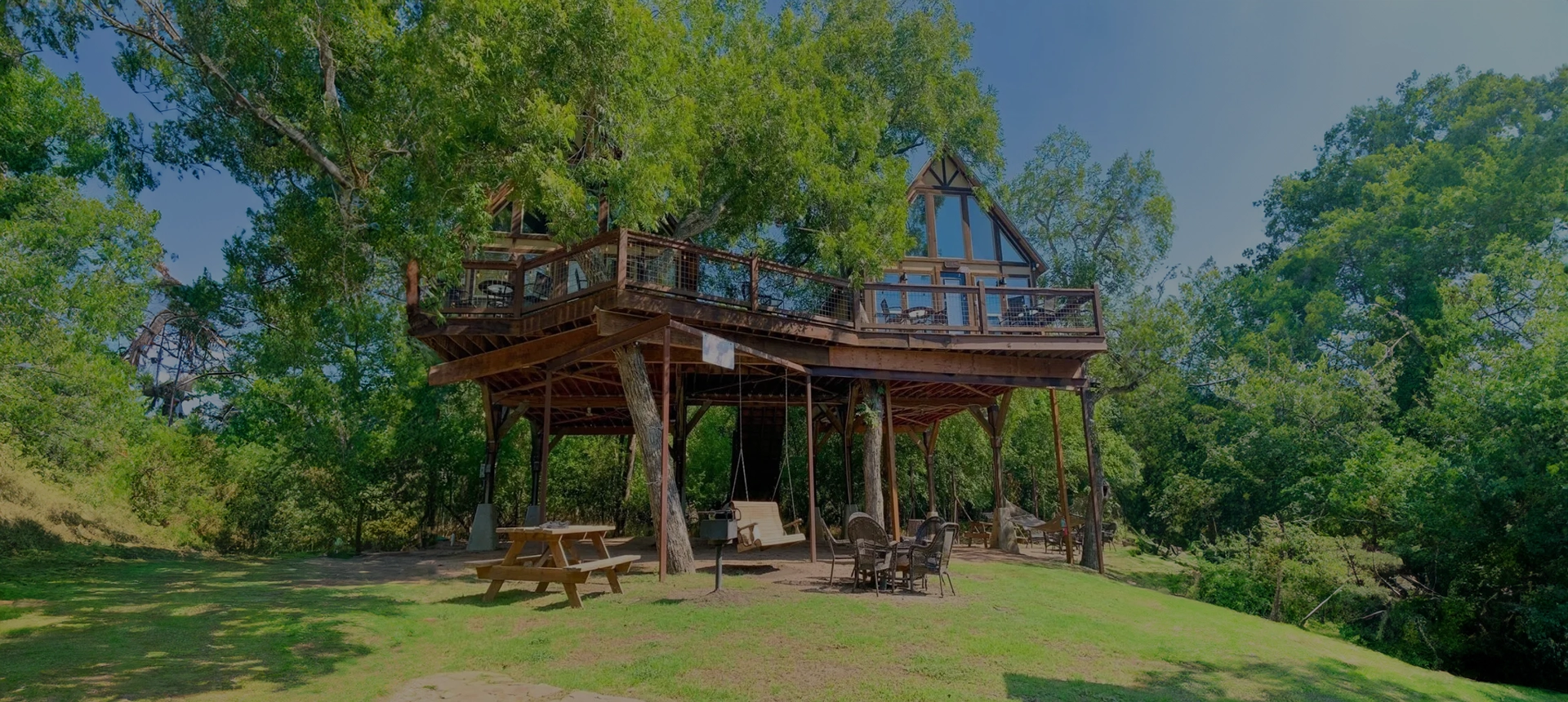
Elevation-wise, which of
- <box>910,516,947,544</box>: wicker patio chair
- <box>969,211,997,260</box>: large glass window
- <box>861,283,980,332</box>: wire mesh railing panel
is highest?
<box>969,211,997,260</box>: large glass window

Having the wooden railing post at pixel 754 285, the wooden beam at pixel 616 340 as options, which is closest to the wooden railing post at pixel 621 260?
the wooden beam at pixel 616 340

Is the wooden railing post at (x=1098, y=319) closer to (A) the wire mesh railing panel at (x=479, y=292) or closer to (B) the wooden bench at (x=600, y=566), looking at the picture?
(B) the wooden bench at (x=600, y=566)

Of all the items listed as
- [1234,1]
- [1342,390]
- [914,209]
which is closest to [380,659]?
[914,209]

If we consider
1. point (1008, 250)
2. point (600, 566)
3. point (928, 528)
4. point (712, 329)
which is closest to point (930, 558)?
point (928, 528)

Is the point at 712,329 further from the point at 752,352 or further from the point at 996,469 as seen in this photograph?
the point at 996,469

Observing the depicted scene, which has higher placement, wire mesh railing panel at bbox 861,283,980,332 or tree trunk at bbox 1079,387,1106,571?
wire mesh railing panel at bbox 861,283,980,332

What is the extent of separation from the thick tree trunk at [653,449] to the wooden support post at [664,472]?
0.7 inches

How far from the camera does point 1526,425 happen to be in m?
11.5

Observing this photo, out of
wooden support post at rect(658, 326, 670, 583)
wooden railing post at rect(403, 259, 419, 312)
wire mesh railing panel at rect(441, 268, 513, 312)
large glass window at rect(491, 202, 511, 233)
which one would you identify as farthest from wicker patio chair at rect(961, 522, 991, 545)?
large glass window at rect(491, 202, 511, 233)

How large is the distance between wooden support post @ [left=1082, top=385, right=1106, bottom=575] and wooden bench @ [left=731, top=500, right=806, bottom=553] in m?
6.73

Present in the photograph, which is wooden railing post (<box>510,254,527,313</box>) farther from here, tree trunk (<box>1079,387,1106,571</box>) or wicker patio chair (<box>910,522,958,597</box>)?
tree trunk (<box>1079,387,1106,571</box>)

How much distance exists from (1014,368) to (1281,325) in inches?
931

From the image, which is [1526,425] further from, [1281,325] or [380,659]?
[1281,325]

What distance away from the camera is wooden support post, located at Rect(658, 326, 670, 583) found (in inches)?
346
